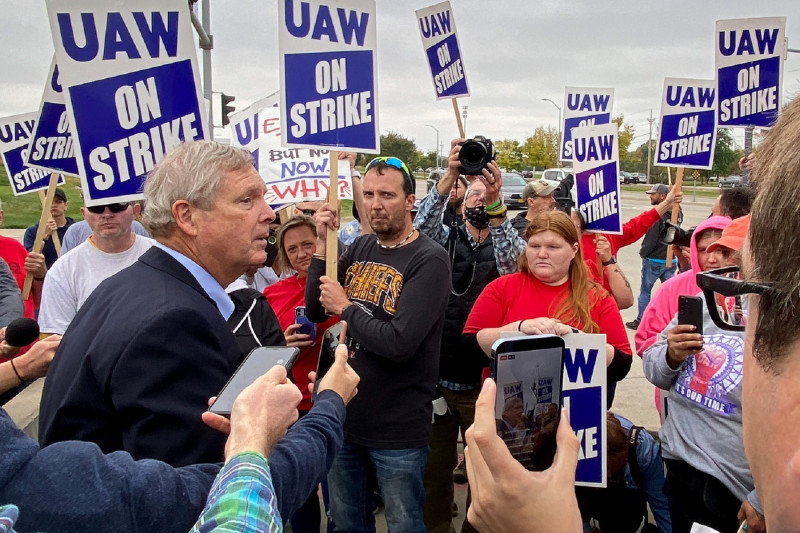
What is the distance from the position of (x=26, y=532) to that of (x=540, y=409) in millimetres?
1052

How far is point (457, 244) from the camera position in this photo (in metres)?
3.84

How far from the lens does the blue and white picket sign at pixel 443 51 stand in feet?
15.6

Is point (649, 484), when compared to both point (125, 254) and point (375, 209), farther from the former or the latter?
point (125, 254)

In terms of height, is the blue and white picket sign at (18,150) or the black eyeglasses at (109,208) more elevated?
the blue and white picket sign at (18,150)

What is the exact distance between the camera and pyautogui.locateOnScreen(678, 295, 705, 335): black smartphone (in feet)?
7.86

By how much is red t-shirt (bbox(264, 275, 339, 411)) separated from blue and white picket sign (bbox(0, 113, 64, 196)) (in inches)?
116

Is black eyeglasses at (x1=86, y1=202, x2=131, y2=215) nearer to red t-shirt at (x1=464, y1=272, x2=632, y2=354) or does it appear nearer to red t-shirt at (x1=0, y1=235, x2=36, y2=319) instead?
red t-shirt at (x1=0, y1=235, x2=36, y2=319)

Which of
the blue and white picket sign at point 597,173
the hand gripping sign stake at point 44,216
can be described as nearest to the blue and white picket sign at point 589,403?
the blue and white picket sign at point 597,173

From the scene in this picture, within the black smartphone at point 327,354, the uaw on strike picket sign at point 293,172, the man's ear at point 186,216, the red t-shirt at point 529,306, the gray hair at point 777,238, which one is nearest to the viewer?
the gray hair at point 777,238

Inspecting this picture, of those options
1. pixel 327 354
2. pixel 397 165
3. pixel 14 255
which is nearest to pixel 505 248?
pixel 397 165

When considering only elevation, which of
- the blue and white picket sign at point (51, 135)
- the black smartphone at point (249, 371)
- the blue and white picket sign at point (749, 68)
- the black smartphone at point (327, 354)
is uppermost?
the blue and white picket sign at point (749, 68)

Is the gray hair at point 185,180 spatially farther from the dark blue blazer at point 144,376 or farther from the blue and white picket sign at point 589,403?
the blue and white picket sign at point 589,403

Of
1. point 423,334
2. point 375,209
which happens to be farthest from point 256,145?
point 423,334

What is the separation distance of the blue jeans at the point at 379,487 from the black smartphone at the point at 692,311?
53.5 inches
